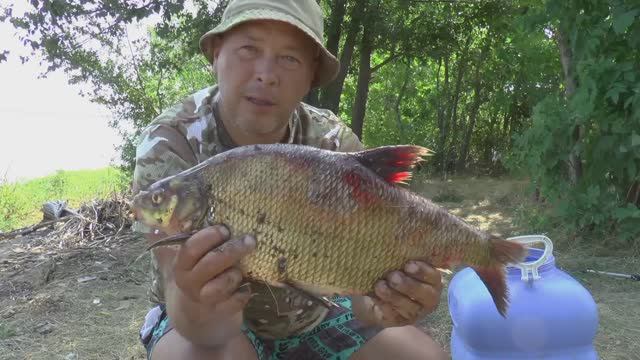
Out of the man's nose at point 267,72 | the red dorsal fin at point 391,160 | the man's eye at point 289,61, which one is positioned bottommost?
the red dorsal fin at point 391,160

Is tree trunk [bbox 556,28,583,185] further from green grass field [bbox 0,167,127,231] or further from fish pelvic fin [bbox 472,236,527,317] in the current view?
green grass field [bbox 0,167,127,231]

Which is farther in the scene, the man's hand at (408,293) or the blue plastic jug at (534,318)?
the blue plastic jug at (534,318)

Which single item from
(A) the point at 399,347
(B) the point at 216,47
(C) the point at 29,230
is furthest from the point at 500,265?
(C) the point at 29,230

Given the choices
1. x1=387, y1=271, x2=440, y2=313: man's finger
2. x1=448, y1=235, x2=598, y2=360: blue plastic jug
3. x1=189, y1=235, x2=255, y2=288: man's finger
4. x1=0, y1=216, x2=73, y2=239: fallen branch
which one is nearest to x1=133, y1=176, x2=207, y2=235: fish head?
x1=189, y1=235, x2=255, y2=288: man's finger

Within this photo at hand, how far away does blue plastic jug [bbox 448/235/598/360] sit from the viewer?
2816 millimetres

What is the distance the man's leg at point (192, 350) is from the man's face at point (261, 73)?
74cm

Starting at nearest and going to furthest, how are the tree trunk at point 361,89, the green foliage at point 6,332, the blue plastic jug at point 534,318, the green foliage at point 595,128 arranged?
1. the blue plastic jug at point 534,318
2. the green foliage at point 6,332
3. the green foliage at point 595,128
4. the tree trunk at point 361,89

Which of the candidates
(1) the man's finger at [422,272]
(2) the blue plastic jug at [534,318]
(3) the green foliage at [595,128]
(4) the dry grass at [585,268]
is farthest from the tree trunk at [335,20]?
(1) the man's finger at [422,272]

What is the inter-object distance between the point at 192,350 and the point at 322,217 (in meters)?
0.71

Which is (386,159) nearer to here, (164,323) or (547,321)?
(164,323)

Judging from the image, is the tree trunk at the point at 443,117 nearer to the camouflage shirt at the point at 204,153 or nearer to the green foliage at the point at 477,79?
the green foliage at the point at 477,79

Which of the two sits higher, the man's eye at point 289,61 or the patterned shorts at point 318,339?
the man's eye at point 289,61

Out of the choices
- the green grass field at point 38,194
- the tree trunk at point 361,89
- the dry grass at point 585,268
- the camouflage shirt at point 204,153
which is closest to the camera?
the camouflage shirt at point 204,153

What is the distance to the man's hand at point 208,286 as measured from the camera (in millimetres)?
1587
